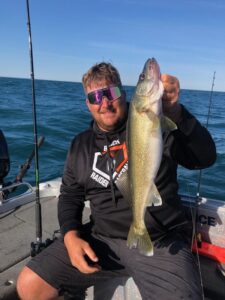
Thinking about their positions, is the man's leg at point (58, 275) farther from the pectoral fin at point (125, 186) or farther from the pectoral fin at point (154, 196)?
the pectoral fin at point (154, 196)

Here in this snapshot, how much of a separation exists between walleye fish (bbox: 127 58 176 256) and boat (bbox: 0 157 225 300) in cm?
102

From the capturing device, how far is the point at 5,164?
5.08 m

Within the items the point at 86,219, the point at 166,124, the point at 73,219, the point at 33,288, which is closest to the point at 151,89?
the point at 166,124

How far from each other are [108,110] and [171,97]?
0.65m

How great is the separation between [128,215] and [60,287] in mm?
841

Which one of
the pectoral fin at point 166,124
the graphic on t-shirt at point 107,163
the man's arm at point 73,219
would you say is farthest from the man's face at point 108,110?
the pectoral fin at point 166,124

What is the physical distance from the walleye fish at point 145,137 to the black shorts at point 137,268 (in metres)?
0.42

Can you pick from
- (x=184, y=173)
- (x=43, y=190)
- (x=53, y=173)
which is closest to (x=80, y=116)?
(x=53, y=173)

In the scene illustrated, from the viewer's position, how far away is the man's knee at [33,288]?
9.48 ft

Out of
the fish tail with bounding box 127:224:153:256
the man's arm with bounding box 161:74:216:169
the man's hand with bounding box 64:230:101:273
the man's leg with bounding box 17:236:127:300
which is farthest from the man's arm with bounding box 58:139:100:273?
the man's arm with bounding box 161:74:216:169

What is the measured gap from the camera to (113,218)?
305 centimetres

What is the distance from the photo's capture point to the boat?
126 inches

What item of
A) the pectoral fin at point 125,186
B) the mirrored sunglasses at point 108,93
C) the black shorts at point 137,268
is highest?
the mirrored sunglasses at point 108,93

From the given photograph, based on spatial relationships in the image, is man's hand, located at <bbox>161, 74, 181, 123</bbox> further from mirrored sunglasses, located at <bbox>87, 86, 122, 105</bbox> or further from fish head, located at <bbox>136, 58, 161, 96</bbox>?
mirrored sunglasses, located at <bbox>87, 86, 122, 105</bbox>
